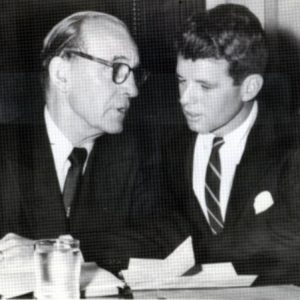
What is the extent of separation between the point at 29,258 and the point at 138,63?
0.50 meters

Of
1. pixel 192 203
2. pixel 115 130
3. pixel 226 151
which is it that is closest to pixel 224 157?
pixel 226 151

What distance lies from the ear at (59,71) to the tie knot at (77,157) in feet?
0.53

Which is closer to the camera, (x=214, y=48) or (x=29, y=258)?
(x=29, y=258)

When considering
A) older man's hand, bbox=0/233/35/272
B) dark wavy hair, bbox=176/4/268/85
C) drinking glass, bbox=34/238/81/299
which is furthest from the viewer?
dark wavy hair, bbox=176/4/268/85

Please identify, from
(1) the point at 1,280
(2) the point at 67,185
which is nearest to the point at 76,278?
(1) the point at 1,280

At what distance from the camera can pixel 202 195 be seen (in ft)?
4.32

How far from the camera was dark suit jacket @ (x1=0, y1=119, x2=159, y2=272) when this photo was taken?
4.27 ft

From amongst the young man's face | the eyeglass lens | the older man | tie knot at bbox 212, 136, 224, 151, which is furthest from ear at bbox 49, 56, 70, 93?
tie knot at bbox 212, 136, 224, 151

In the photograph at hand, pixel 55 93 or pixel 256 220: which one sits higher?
pixel 55 93

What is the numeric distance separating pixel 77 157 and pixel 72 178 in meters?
0.05

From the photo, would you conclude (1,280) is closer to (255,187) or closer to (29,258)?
(29,258)

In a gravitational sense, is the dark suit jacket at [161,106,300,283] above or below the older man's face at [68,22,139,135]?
below

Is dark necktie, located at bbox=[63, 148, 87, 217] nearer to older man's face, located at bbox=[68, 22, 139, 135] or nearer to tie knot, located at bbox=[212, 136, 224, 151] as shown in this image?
older man's face, located at bbox=[68, 22, 139, 135]

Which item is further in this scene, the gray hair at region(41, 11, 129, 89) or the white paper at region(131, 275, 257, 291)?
the gray hair at region(41, 11, 129, 89)
